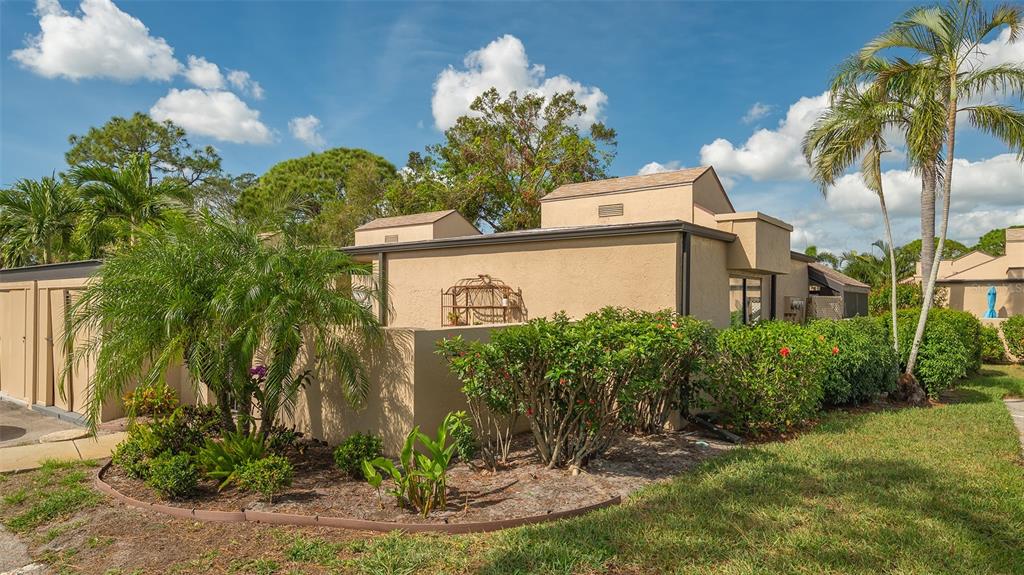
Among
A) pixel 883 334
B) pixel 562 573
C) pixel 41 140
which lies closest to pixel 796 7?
pixel 883 334

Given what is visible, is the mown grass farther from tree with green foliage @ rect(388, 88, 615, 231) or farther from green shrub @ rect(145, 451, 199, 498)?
tree with green foliage @ rect(388, 88, 615, 231)

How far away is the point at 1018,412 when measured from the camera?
9.52 m

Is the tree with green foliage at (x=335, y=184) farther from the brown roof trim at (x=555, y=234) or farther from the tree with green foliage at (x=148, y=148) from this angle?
the brown roof trim at (x=555, y=234)

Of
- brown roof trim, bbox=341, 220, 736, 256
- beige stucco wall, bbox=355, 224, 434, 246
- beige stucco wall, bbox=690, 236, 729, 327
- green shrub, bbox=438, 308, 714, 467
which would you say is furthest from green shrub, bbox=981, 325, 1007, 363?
beige stucco wall, bbox=355, 224, 434, 246

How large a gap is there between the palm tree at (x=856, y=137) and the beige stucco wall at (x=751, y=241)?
260 cm

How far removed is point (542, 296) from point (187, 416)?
5440 millimetres

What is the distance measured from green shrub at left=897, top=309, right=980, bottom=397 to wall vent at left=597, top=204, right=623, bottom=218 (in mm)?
6912

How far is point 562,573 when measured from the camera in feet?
12.1

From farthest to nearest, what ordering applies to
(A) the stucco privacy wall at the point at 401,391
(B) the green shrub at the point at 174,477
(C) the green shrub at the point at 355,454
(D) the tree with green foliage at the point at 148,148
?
1. (D) the tree with green foliage at the point at 148,148
2. (A) the stucco privacy wall at the point at 401,391
3. (C) the green shrub at the point at 355,454
4. (B) the green shrub at the point at 174,477

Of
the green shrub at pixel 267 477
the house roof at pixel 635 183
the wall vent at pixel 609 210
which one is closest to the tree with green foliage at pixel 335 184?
the house roof at pixel 635 183

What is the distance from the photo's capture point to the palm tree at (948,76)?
31.6 feet

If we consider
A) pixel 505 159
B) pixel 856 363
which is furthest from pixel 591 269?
pixel 505 159

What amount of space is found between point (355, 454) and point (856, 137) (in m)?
10.8

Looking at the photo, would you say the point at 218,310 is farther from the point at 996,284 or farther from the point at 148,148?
the point at 148,148
